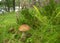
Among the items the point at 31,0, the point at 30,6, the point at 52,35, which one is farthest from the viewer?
the point at 31,0

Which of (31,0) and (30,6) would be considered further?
(31,0)

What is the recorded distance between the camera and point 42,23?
215 inches

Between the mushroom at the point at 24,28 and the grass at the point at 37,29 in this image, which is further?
the mushroom at the point at 24,28

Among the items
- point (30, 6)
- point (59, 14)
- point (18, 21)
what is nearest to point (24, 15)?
point (18, 21)

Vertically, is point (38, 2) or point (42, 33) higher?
point (38, 2)

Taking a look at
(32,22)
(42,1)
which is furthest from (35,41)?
(42,1)

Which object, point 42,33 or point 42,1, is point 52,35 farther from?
point 42,1

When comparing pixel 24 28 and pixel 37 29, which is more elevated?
pixel 24 28

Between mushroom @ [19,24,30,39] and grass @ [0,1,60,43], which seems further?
mushroom @ [19,24,30,39]

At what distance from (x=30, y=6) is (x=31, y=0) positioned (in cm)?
53

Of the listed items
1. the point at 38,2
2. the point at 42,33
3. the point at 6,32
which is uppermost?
the point at 38,2

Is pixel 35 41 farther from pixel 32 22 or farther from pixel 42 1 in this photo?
pixel 42 1

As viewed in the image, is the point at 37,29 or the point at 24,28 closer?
the point at 24,28

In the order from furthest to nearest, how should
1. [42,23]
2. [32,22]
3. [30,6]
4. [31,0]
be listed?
[31,0] < [30,6] < [32,22] < [42,23]
